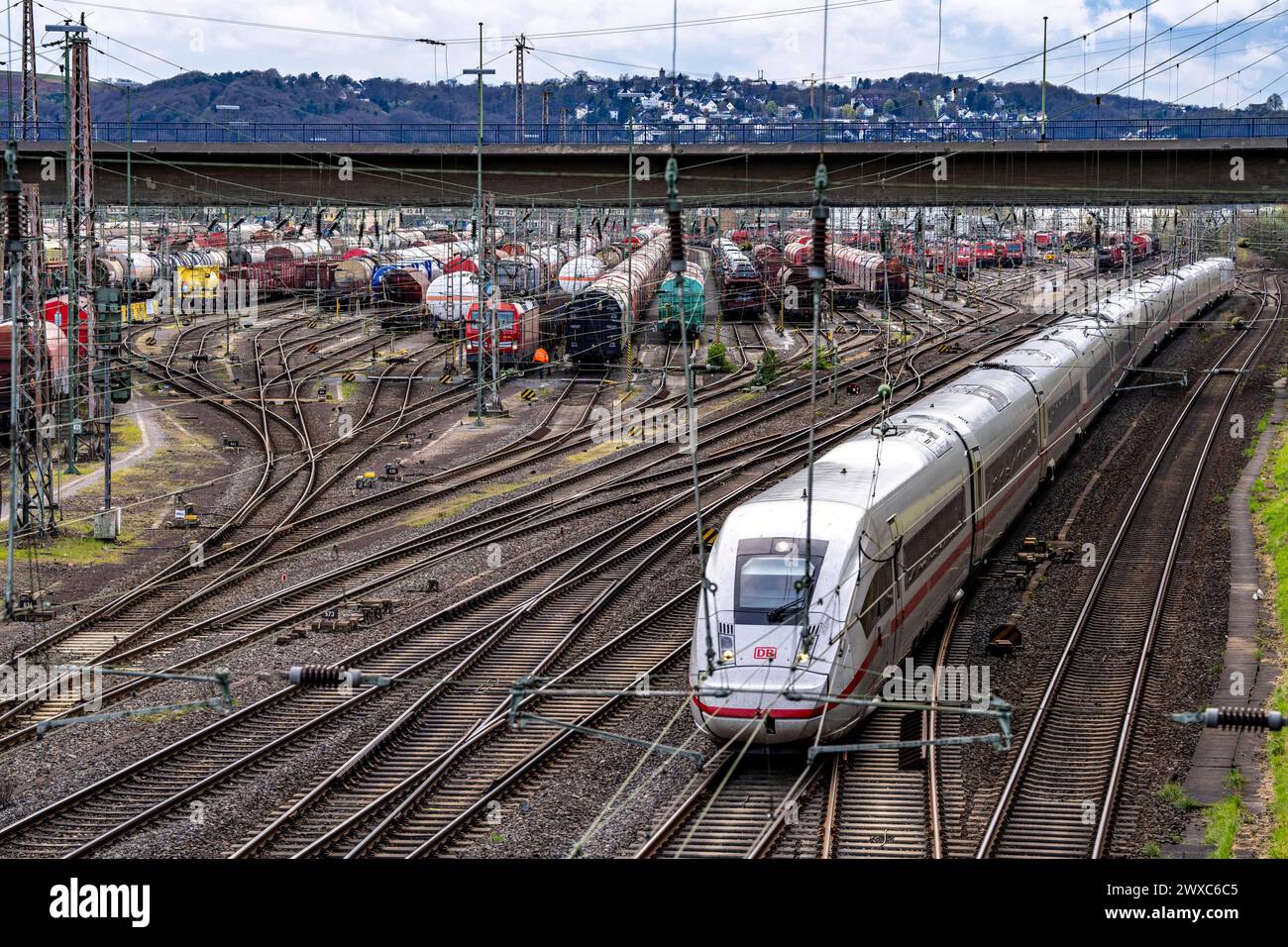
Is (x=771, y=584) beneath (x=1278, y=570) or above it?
above

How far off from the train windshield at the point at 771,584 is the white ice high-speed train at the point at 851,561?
15 mm

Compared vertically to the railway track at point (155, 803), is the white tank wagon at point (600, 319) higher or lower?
higher

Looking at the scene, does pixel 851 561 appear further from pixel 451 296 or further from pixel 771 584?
pixel 451 296

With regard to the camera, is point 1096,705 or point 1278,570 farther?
point 1278,570

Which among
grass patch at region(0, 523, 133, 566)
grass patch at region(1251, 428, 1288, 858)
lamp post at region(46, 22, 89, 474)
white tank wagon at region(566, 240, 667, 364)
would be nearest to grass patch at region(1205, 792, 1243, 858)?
grass patch at region(1251, 428, 1288, 858)

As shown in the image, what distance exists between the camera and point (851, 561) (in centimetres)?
1636

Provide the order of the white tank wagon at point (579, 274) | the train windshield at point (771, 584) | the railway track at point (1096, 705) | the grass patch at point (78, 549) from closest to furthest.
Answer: the railway track at point (1096, 705)
the train windshield at point (771, 584)
the grass patch at point (78, 549)
the white tank wagon at point (579, 274)

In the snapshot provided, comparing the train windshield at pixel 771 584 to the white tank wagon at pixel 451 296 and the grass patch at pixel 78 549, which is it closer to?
the grass patch at pixel 78 549

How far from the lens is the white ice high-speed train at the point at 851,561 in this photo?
15.4 metres

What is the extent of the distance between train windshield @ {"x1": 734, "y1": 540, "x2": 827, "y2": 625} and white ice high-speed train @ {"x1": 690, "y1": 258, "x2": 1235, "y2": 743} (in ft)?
0.05

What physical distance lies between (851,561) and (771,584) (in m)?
0.94

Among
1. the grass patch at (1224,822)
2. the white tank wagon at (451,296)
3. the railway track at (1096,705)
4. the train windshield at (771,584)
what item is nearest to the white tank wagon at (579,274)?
the white tank wagon at (451,296)

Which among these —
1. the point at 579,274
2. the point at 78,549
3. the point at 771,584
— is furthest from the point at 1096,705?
the point at 579,274

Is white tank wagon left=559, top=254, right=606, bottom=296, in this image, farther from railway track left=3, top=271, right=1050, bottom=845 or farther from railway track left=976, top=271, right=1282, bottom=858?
railway track left=3, top=271, right=1050, bottom=845
